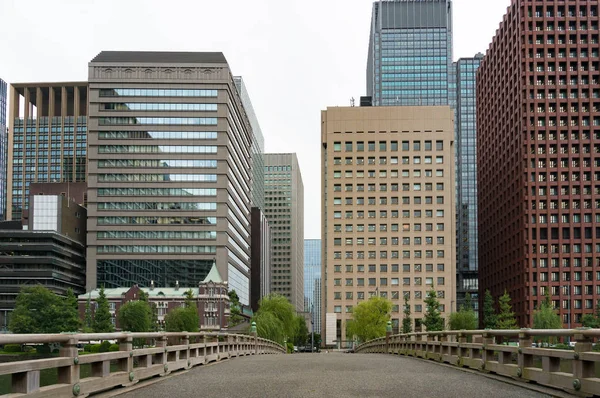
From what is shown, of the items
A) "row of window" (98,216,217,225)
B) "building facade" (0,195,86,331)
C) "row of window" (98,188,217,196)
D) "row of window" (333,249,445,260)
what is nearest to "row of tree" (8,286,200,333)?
"building facade" (0,195,86,331)

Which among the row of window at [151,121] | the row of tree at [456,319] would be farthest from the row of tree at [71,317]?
the row of window at [151,121]

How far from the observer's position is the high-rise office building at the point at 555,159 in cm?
11856

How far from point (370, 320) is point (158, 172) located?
5873 centimetres

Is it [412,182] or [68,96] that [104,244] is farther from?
[68,96]

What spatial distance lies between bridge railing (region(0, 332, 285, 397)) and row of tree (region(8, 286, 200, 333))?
84.6 metres

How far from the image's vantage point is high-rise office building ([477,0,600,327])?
118562 mm

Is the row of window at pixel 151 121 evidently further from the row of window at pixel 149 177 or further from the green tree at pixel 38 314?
the green tree at pixel 38 314

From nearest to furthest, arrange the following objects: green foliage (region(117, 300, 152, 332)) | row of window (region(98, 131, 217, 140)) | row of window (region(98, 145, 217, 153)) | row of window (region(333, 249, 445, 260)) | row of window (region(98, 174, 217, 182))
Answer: green foliage (region(117, 300, 152, 332)) < row of window (region(333, 249, 445, 260)) < row of window (region(98, 174, 217, 182)) < row of window (region(98, 145, 217, 153)) < row of window (region(98, 131, 217, 140))

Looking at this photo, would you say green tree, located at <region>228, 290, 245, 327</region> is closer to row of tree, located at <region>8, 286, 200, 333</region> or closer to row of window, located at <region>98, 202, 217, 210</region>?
row of tree, located at <region>8, 286, 200, 333</region>

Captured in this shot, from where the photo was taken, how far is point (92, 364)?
11.9 metres

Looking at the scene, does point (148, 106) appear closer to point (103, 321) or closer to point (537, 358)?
point (103, 321)

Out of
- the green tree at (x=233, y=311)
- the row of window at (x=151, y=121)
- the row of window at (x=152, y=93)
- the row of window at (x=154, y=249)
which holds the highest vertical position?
the row of window at (x=152, y=93)

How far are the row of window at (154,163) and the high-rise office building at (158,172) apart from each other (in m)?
0.20

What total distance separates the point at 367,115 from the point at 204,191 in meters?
35.1
